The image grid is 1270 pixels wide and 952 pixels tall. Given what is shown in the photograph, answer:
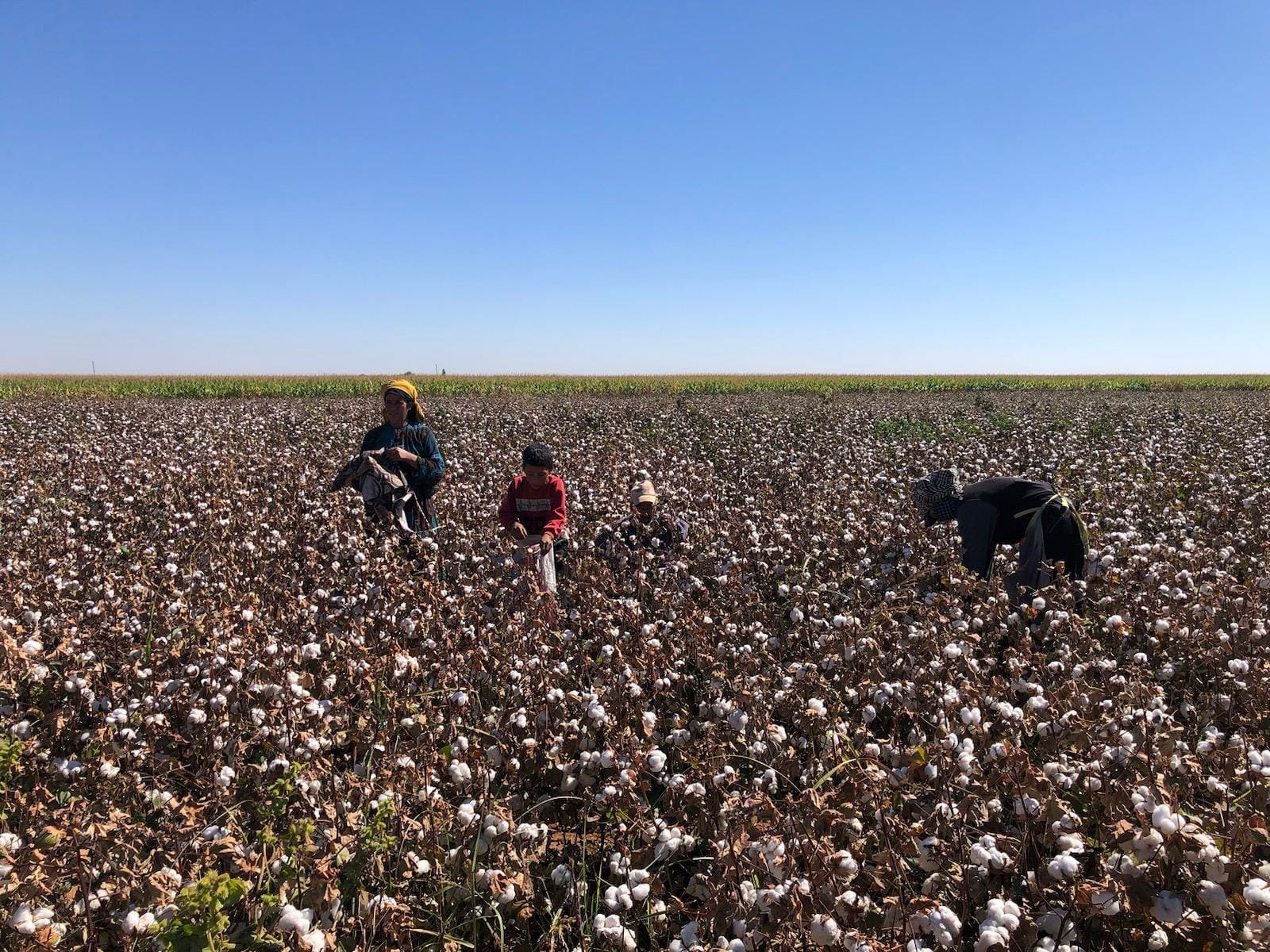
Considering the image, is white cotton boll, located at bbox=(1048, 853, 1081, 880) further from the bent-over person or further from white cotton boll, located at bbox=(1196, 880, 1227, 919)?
the bent-over person

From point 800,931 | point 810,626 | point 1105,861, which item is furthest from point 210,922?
point 810,626

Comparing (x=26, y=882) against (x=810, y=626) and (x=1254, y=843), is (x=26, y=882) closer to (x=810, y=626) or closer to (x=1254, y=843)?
(x=1254, y=843)

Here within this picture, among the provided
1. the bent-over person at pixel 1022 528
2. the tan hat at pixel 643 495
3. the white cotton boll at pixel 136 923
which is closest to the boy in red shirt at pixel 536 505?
the tan hat at pixel 643 495

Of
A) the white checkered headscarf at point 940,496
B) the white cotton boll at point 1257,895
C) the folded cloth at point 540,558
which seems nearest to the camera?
the white cotton boll at point 1257,895

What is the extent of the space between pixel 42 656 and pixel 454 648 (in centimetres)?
200

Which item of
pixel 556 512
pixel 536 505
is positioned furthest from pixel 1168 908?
pixel 536 505

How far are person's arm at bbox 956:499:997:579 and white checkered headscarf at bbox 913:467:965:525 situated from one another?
0.63 feet

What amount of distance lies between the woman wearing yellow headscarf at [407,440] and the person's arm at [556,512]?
1202mm

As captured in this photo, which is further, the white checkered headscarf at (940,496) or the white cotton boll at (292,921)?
the white checkered headscarf at (940,496)

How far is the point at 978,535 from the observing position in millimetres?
5121

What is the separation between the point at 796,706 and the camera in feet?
11.3

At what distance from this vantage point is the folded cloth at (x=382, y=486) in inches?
245

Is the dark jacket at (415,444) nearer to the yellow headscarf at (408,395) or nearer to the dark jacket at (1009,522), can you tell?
the yellow headscarf at (408,395)

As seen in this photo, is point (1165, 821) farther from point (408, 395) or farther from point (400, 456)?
point (408, 395)
